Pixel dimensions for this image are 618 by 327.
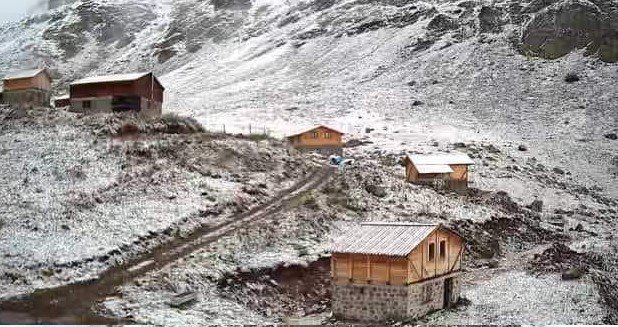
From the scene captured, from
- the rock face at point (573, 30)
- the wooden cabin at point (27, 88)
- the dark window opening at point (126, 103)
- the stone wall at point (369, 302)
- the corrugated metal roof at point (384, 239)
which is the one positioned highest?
the rock face at point (573, 30)

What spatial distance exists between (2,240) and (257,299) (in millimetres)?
12527

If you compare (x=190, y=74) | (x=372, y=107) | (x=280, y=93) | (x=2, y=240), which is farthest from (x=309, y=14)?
(x=2, y=240)

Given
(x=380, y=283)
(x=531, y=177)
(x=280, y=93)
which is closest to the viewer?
(x=380, y=283)

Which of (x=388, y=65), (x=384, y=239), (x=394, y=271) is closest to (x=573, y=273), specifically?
(x=384, y=239)

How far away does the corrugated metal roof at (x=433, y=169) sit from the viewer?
6076cm

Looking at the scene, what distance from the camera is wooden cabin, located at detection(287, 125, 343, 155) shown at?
72062mm

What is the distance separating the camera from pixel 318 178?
5662cm

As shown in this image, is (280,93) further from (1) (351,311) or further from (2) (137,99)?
(1) (351,311)

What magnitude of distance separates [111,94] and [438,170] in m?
29.1

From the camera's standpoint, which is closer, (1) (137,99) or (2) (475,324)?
(2) (475,324)

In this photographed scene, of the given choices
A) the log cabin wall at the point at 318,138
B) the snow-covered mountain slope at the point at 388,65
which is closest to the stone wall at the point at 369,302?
the log cabin wall at the point at 318,138

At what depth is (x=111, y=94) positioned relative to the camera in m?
68.2

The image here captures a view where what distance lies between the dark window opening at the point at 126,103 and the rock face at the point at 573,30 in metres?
63.3

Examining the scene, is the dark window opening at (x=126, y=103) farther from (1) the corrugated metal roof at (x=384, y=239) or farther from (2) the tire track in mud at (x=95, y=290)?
(1) the corrugated metal roof at (x=384, y=239)
